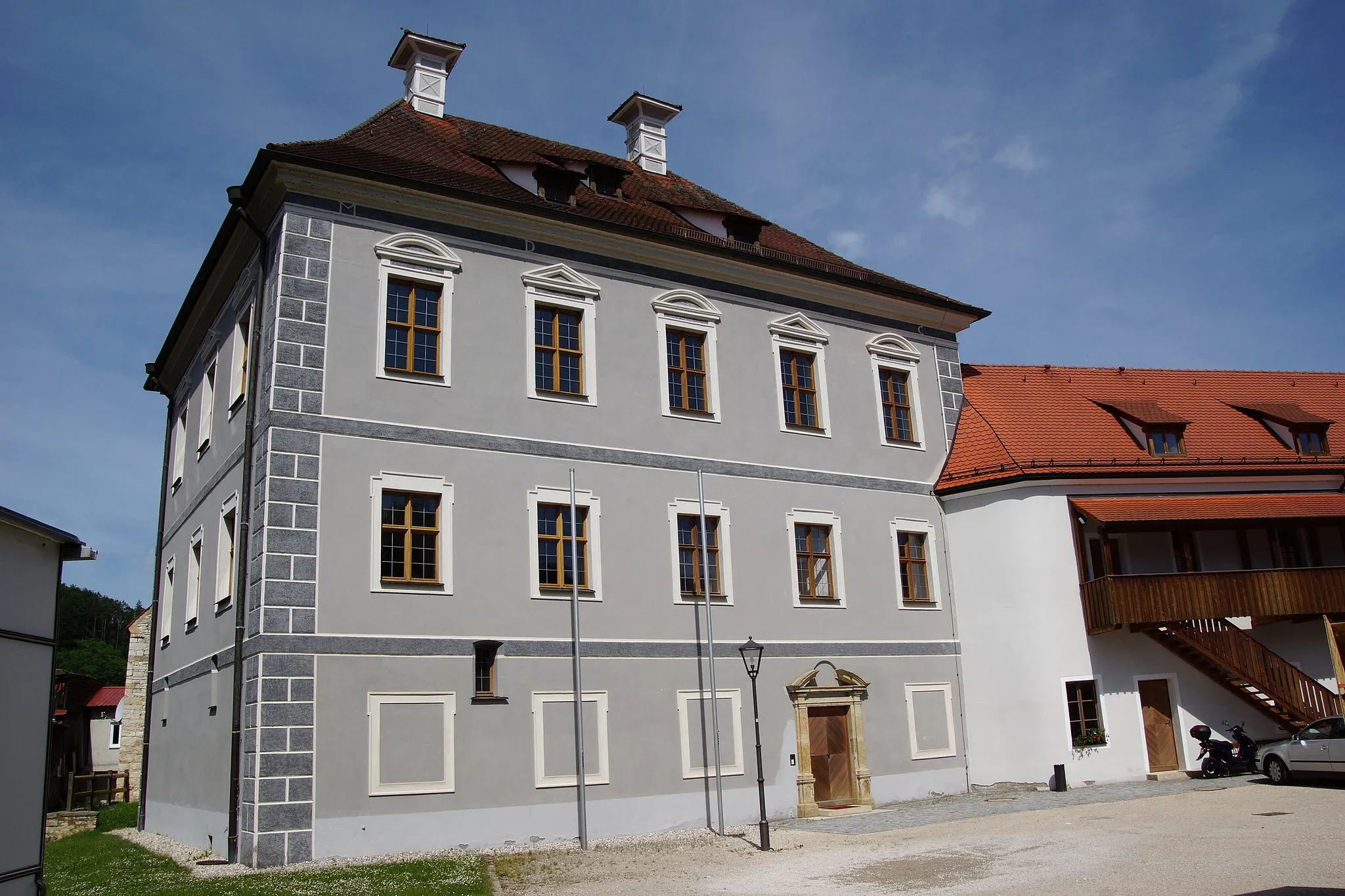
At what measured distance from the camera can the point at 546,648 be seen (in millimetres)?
17609

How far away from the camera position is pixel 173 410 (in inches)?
1007

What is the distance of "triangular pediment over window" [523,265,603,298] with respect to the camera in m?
19.1

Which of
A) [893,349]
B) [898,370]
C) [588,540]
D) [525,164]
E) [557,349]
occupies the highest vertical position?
[525,164]

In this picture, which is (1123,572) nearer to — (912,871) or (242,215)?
(912,871)

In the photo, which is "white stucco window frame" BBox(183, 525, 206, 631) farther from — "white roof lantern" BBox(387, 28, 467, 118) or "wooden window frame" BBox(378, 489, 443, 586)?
"white roof lantern" BBox(387, 28, 467, 118)

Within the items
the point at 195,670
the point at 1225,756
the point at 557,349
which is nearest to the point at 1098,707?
the point at 1225,756

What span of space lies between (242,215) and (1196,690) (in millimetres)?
19912

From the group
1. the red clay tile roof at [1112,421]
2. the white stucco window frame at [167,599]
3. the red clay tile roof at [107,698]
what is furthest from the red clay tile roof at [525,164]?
the red clay tile roof at [107,698]

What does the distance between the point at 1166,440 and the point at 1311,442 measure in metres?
4.48

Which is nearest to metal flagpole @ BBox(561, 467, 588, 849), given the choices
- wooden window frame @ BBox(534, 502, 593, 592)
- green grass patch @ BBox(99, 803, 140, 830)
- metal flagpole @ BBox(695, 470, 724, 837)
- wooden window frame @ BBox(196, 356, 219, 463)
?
wooden window frame @ BBox(534, 502, 593, 592)

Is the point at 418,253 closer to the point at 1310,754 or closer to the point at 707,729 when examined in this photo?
the point at 707,729

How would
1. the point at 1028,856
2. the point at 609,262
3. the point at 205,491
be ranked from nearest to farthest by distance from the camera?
the point at 1028,856
the point at 609,262
the point at 205,491

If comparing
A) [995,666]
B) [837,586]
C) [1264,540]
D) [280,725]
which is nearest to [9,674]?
[280,725]

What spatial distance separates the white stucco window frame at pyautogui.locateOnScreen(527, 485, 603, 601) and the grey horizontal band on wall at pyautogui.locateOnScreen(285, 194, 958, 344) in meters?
4.23
